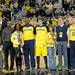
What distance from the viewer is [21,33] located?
17.8m

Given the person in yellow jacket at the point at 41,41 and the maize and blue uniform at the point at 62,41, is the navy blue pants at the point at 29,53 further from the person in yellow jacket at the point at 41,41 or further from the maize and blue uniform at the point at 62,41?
the maize and blue uniform at the point at 62,41

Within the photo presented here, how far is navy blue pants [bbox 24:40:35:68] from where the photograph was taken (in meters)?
17.8

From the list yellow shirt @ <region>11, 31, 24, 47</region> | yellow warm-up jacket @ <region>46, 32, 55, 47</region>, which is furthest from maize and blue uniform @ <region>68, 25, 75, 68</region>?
yellow shirt @ <region>11, 31, 24, 47</region>

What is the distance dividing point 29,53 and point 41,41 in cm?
71

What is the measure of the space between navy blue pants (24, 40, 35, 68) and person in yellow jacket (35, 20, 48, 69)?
0.17 m

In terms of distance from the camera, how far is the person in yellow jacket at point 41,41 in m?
17.7

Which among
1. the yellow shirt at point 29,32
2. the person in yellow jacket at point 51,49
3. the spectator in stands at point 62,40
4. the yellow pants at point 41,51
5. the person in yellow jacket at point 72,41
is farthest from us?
the yellow pants at point 41,51

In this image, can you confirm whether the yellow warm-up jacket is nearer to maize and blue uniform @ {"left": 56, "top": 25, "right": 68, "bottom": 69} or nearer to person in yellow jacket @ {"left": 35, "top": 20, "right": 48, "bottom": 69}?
person in yellow jacket @ {"left": 35, "top": 20, "right": 48, "bottom": 69}

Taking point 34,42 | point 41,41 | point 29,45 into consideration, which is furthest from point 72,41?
point 29,45

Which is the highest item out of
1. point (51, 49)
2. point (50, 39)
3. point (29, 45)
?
point (50, 39)

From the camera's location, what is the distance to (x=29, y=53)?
709 inches

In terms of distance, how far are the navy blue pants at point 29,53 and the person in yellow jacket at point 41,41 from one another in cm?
17

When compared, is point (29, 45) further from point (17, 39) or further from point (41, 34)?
point (41, 34)

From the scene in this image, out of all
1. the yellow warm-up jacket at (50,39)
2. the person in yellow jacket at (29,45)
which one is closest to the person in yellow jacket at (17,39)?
the person in yellow jacket at (29,45)
